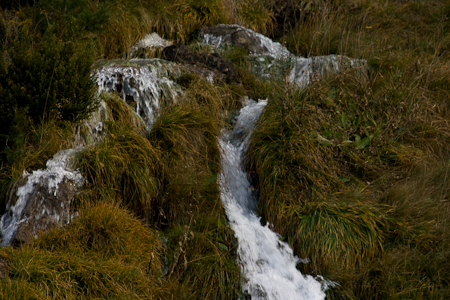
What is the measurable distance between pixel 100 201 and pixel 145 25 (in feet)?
14.8

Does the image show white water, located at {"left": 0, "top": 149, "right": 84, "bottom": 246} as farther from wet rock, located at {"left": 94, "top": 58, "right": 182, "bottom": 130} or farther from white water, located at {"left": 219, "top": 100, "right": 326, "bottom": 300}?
white water, located at {"left": 219, "top": 100, "right": 326, "bottom": 300}

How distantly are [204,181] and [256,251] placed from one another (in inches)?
38.7

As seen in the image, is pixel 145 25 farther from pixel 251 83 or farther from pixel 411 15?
pixel 411 15

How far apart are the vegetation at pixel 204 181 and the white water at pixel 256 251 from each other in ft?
0.46

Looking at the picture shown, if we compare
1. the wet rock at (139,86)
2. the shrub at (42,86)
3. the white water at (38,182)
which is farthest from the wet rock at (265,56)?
the white water at (38,182)

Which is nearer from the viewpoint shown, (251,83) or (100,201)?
(100,201)

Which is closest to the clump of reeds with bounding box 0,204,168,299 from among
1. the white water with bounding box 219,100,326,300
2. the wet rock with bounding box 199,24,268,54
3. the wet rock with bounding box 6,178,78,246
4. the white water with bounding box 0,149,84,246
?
the wet rock with bounding box 6,178,78,246

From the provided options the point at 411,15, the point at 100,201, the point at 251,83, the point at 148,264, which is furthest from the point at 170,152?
the point at 411,15

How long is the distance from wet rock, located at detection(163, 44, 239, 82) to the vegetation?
0.36 metres

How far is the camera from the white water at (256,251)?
14.1ft

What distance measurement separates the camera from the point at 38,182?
4012mm

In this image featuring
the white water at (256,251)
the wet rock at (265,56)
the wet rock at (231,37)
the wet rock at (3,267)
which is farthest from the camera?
the wet rock at (231,37)

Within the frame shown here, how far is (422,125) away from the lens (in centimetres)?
618

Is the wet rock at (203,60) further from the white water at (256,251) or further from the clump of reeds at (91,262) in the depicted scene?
the clump of reeds at (91,262)
